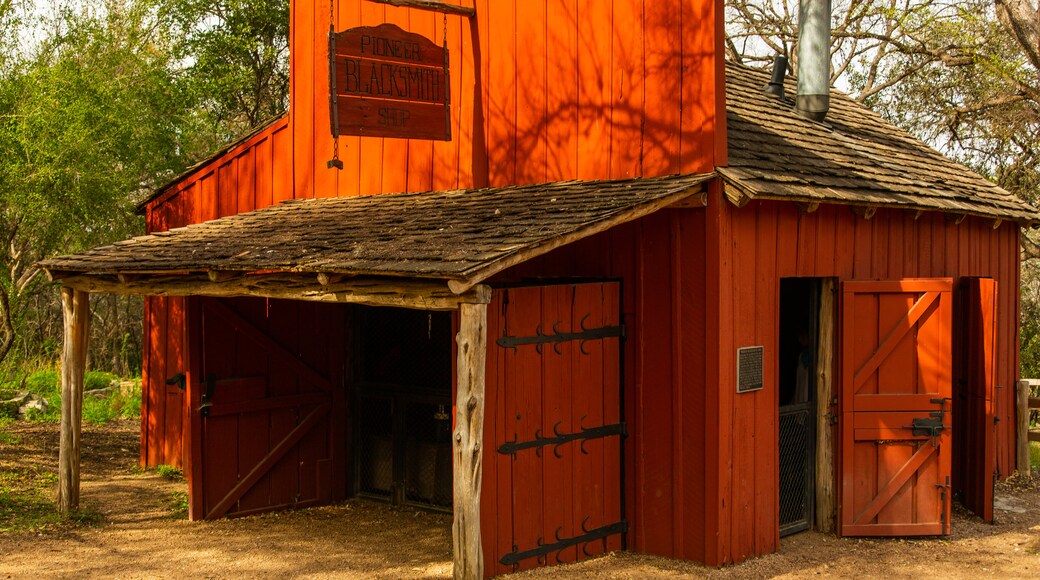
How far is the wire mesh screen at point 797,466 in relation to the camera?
8.70 meters

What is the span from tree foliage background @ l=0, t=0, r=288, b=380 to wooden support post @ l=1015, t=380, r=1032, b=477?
10.8m

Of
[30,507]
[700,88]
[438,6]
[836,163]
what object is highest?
[438,6]

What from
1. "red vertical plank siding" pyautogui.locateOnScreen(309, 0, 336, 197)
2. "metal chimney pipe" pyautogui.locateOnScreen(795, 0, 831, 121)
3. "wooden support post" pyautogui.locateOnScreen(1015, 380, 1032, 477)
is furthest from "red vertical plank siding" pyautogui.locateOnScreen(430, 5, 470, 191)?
"wooden support post" pyautogui.locateOnScreen(1015, 380, 1032, 477)

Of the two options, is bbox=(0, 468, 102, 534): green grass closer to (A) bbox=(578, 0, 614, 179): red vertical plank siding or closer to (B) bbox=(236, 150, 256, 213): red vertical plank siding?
(B) bbox=(236, 150, 256, 213): red vertical plank siding

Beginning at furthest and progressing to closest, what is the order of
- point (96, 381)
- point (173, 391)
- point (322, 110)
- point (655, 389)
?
point (96, 381) → point (173, 391) → point (322, 110) → point (655, 389)

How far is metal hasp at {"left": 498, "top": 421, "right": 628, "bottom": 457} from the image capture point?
23.4 ft

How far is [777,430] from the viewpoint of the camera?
26.5ft

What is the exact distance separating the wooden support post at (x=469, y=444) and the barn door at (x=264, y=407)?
13.0 ft

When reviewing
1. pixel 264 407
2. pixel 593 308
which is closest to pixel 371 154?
pixel 264 407

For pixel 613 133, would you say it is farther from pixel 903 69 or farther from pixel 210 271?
pixel 903 69

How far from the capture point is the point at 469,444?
6.27 m

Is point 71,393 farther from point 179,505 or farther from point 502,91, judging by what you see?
point 502,91

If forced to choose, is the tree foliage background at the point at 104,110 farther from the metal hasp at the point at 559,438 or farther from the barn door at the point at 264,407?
the metal hasp at the point at 559,438

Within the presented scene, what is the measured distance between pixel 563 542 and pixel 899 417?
9.96ft
